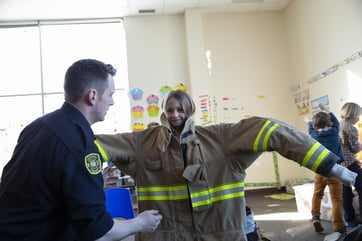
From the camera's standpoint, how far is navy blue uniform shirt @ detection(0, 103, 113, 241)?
3.07 ft

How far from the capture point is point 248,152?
1397 millimetres

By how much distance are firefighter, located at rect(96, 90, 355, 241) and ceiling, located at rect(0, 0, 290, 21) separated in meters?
4.51

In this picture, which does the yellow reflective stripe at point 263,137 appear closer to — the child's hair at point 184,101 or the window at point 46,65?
the child's hair at point 184,101

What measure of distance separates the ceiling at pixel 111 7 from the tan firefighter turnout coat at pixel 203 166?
4.53 metres

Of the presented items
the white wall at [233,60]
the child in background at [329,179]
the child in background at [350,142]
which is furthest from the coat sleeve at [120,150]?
the white wall at [233,60]

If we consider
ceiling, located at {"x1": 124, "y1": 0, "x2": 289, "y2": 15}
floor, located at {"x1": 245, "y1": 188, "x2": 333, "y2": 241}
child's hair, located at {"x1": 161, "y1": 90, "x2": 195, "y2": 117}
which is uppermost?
ceiling, located at {"x1": 124, "y1": 0, "x2": 289, "y2": 15}

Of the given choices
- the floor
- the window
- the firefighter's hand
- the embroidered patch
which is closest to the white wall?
the window

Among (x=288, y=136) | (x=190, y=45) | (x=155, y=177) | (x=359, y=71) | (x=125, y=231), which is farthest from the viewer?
(x=190, y=45)

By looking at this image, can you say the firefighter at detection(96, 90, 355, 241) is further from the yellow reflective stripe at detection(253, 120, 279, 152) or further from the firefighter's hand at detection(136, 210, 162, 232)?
the firefighter's hand at detection(136, 210, 162, 232)

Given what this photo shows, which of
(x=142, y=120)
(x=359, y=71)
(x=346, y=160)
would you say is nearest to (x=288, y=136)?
(x=346, y=160)

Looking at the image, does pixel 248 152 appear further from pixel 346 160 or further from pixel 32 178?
pixel 346 160

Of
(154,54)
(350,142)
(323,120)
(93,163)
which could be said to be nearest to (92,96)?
(93,163)

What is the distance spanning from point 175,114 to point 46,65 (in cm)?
503

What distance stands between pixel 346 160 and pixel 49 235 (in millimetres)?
2979
